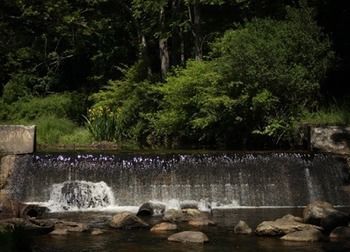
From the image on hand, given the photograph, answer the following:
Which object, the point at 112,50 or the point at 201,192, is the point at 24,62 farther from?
the point at 201,192

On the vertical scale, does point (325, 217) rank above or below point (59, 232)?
above

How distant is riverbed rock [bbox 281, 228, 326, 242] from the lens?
457 inches

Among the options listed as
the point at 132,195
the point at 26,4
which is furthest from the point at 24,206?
the point at 26,4

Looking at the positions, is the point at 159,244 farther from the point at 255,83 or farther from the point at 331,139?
the point at 255,83

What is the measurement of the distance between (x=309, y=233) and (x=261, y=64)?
337 inches

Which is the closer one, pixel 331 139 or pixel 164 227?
pixel 164 227

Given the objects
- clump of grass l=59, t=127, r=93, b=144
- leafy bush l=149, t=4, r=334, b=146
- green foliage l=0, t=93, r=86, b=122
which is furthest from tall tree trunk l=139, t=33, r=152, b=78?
leafy bush l=149, t=4, r=334, b=146

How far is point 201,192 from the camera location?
53.6 feet

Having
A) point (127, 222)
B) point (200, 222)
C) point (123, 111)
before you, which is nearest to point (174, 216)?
point (200, 222)

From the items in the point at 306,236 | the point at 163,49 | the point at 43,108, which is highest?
the point at 163,49

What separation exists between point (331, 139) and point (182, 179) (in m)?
4.75

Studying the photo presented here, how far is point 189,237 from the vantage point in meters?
11.6

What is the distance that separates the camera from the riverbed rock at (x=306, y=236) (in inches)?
457

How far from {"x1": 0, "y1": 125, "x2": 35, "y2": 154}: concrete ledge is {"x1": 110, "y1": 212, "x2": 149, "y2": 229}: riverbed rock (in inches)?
260
